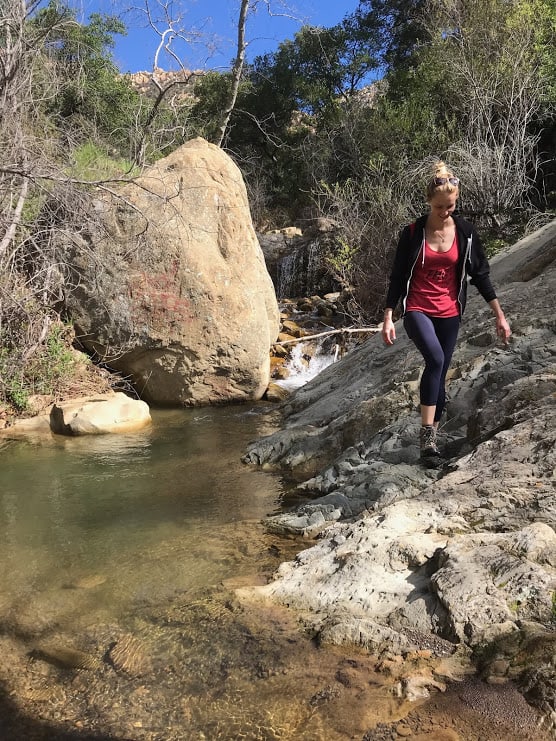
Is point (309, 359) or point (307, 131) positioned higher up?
point (307, 131)

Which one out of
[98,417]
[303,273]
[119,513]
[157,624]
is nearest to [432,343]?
[157,624]

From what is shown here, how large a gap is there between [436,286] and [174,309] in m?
4.96

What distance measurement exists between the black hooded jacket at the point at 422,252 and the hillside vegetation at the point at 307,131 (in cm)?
249

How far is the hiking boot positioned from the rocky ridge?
79 mm

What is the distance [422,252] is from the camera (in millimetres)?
3369

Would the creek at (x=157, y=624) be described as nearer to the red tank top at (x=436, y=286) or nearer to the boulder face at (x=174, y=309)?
the red tank top at (x=436, y=286)

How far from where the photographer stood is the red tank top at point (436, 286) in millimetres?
3402

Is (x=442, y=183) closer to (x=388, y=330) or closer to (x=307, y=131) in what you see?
(x=388, y=330)

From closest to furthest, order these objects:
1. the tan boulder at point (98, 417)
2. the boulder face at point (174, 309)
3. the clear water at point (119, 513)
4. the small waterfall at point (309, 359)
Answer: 1. the clear water at point (119, 513)
2. the tan boulder at point (98, 417)
3. the boulder face at point (174, 309)
4. the small waterfall at point (309, 359)

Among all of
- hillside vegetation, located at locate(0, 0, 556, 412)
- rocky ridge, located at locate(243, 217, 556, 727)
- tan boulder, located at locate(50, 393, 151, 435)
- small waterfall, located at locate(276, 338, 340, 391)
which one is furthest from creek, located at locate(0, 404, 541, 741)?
small waterfall, located at locate(276, 338, 340, 391)

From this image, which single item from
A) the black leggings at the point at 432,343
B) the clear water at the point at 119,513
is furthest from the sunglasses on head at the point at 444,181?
the clear water at the point at 119,513

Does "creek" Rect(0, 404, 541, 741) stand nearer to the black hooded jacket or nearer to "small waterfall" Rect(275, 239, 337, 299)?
the black hooded jacket

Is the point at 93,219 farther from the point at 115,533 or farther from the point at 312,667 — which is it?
the point at 312,667

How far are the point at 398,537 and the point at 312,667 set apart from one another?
79 cm
